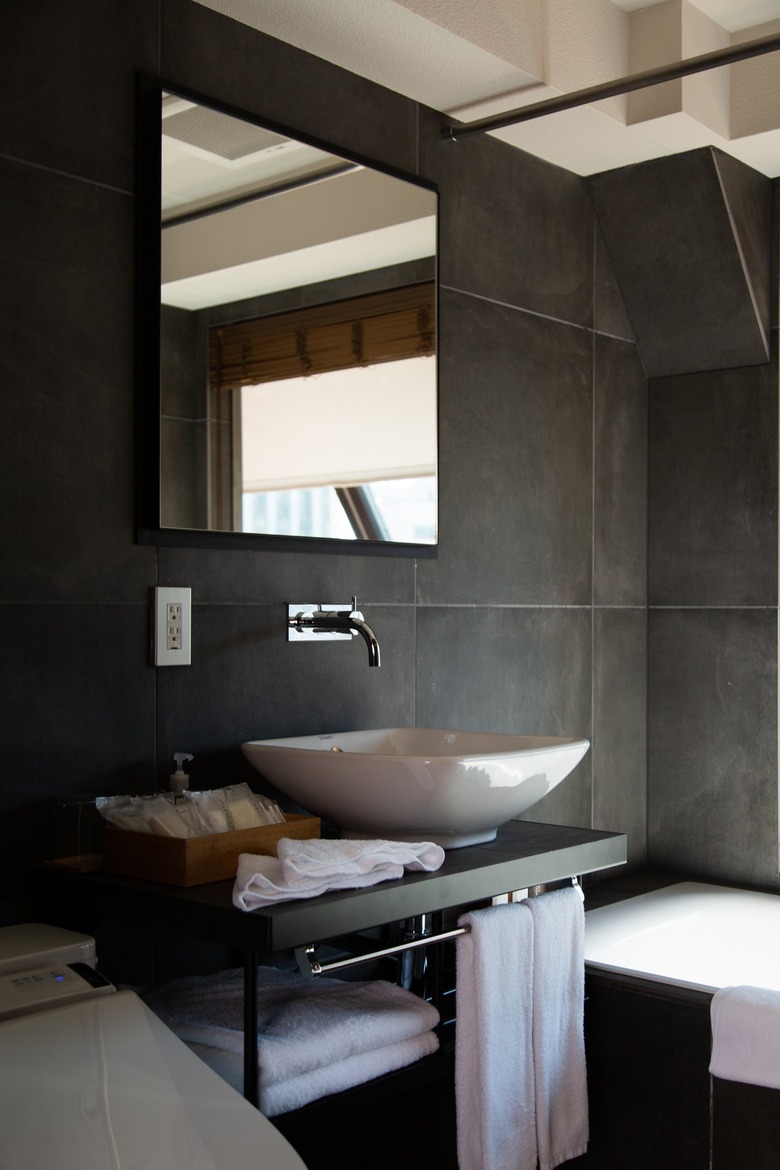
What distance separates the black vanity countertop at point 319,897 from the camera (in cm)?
172

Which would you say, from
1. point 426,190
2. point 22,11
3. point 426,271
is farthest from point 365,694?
point 22,11

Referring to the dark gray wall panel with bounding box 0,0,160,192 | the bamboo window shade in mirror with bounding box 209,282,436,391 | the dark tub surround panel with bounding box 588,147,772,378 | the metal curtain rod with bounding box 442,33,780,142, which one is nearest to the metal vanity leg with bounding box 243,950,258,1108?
the bamboo window shade in mirror with bounding box 209,282,436,391

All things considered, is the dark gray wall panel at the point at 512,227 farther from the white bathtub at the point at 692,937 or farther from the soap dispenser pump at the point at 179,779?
the white bathtub at the point at 692,937

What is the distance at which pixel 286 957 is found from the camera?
7.75ft

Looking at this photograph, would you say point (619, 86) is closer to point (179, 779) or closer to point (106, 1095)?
point (179, 779)

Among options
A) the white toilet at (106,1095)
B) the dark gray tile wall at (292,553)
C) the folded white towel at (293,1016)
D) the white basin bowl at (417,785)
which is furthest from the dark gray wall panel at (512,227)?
the white toilet at (106,1095)

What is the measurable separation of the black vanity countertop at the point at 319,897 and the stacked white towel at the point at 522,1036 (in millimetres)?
103

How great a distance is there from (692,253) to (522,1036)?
2.11 m

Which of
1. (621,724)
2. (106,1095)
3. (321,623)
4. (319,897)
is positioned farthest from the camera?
(621,724)

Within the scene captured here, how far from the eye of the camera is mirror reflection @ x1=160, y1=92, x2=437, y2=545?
224cm

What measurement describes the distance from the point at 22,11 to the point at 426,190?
3.45 feet

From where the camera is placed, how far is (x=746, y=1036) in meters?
2.28

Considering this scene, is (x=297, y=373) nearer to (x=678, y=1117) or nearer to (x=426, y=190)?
(x=426, y=190)

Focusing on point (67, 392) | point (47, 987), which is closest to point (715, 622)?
point (67, 392)
